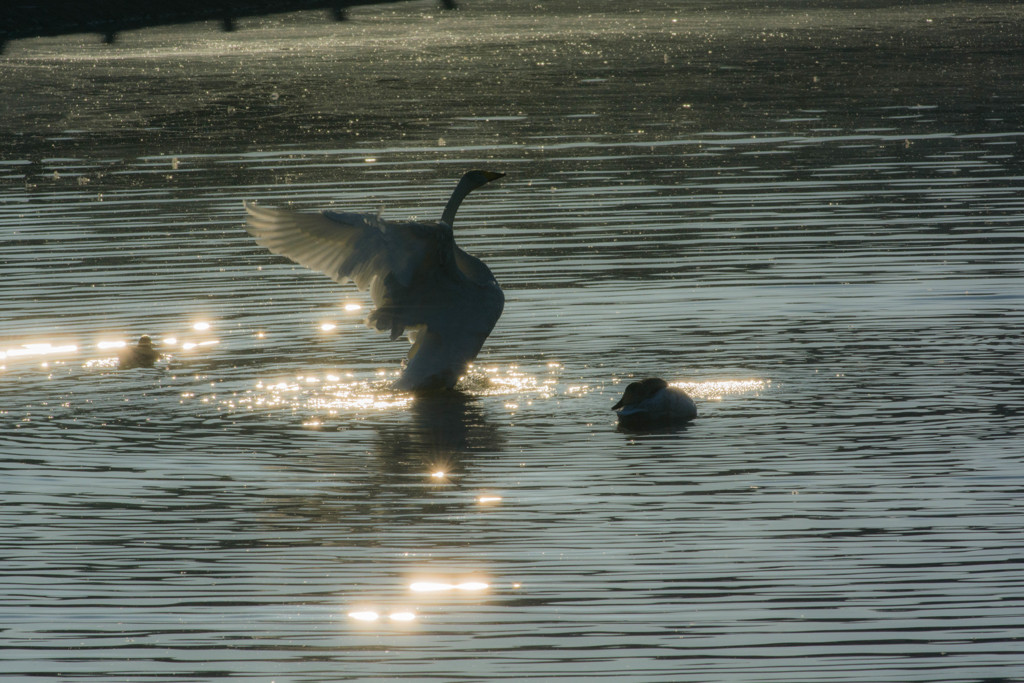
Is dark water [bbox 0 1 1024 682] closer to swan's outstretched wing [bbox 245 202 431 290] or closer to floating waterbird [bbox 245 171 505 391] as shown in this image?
floating waterbird [bbox 245 171 505 391]

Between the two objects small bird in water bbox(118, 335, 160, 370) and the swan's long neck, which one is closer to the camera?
the swan's long neck

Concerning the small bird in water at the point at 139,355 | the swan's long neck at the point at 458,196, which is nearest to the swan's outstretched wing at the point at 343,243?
the swan's long neck at the point at 458,196

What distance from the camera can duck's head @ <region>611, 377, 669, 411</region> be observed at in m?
10.7

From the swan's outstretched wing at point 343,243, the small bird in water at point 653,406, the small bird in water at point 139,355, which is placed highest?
the swan's outstretched wing at point 343,243

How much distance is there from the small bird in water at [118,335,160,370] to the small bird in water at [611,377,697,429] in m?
4.03

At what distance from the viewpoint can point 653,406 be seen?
10711mm

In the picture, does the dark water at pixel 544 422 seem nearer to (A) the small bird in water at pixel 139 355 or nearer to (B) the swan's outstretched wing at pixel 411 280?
(A) the small bird in water at pixel 139 355

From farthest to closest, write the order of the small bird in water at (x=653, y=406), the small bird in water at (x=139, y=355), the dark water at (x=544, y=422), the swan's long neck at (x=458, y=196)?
1. the small bird in water at (x=139, y=355)
2. the swan's long neck at (x=458, y=196)
3. the small bird in water at (x=653, y=406)
4. the dark water at (x=544, y=422)

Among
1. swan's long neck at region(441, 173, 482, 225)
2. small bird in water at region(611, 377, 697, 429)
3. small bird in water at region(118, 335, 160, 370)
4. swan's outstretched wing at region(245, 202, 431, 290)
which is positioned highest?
swan's long neck at region(441, 173, 482, 225)

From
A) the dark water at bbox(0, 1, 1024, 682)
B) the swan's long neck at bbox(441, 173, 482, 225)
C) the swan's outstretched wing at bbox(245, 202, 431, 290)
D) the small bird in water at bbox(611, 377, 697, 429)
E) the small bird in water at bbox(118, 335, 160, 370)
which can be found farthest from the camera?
the small bird in water at bbox(118, 335, 160, 370)

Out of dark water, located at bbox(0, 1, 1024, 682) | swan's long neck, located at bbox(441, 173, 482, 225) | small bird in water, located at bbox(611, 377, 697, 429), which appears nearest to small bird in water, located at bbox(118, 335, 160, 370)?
dark water, located at bbox(0, 1, 1024, 682)

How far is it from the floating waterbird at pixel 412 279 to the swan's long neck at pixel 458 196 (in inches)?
0.5

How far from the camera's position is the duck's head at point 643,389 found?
10.7m

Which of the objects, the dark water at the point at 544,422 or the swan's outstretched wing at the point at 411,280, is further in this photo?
the swan's outstretched wing at the point at 411,280
